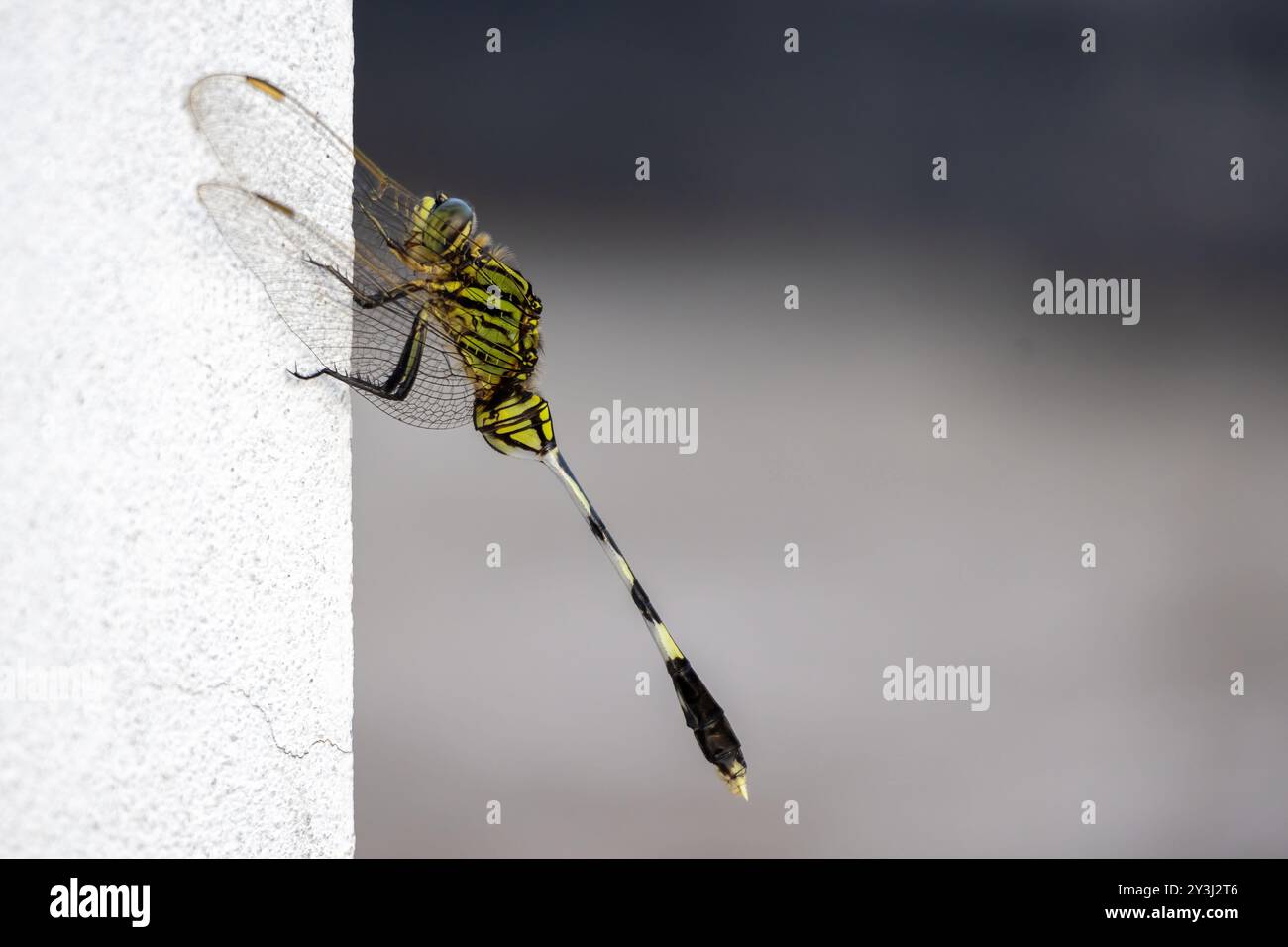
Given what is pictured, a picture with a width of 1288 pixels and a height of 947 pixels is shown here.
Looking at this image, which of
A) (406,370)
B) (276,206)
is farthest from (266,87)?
(406,370)

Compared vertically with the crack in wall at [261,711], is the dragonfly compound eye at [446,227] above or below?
above

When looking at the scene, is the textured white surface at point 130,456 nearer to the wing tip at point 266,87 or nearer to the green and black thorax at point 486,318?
the wing tip at point 266,87

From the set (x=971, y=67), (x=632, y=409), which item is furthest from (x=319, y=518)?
(x=971, y=67)

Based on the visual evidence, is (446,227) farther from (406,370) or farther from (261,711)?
(261,711)

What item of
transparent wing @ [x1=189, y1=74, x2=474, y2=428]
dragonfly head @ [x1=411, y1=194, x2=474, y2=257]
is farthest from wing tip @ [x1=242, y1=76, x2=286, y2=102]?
dragonfly head @ [x1=411, y1=194, x2=474, y2=257]

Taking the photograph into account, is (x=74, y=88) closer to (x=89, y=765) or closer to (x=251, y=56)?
(x=251, y=56)

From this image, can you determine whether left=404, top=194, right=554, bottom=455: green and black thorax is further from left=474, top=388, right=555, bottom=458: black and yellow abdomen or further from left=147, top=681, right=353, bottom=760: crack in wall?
left=147, top=681, right=353, bottom=760: crack in wall

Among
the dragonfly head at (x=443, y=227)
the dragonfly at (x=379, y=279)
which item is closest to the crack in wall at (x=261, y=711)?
the dragonfly at (x=379, y=279)

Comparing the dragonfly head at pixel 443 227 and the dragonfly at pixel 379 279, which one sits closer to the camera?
the dragonfly at pixel 379 279

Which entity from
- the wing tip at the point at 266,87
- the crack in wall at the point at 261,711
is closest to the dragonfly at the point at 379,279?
the wing tip at the point at 266,87

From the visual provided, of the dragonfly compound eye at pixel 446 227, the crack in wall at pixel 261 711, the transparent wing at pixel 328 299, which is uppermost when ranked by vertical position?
the dragonfly compound eye at pixel 446 227
